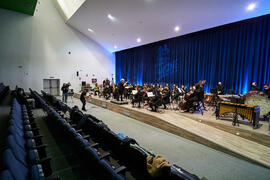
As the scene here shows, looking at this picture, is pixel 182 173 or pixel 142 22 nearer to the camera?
pixel 182 173

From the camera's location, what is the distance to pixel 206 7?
7098mm

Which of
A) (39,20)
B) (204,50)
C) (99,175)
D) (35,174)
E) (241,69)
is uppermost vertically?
(39,20)

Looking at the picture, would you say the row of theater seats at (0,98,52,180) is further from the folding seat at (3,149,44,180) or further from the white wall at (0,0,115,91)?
the white wall at (0,0,115,91)

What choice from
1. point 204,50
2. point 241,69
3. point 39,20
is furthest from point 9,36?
point 241,69

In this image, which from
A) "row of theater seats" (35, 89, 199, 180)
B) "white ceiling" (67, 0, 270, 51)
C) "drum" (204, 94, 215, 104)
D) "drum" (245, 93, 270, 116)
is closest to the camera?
"row of theater seats" (35, 89, 199, 180)

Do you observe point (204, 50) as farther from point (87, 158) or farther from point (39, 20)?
point (39, 20)

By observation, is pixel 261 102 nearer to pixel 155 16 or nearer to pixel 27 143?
pixel 27 143

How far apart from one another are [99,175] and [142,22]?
10128 mm

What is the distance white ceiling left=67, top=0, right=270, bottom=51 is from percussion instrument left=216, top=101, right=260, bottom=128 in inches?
200

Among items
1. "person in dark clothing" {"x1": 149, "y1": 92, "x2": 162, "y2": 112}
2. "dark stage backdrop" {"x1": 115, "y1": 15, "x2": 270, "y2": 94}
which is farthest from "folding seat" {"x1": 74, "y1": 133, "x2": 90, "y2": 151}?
"dark stage backdrop" {"x1": 115, "y1": 15, "x2": 270, "y2": 94}

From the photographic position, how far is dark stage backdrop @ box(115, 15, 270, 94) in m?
7.79

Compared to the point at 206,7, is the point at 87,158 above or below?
below

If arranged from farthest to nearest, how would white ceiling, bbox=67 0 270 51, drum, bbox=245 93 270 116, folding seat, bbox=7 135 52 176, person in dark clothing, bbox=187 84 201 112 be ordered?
white ceiling, bbox=67 0 270 51 < person in dark clothing, bbox=187 84 201 112 < drum, bbox=245 93 270 116 < folding seat, bbox=7 135 52 176

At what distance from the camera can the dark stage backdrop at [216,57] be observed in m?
7.79
